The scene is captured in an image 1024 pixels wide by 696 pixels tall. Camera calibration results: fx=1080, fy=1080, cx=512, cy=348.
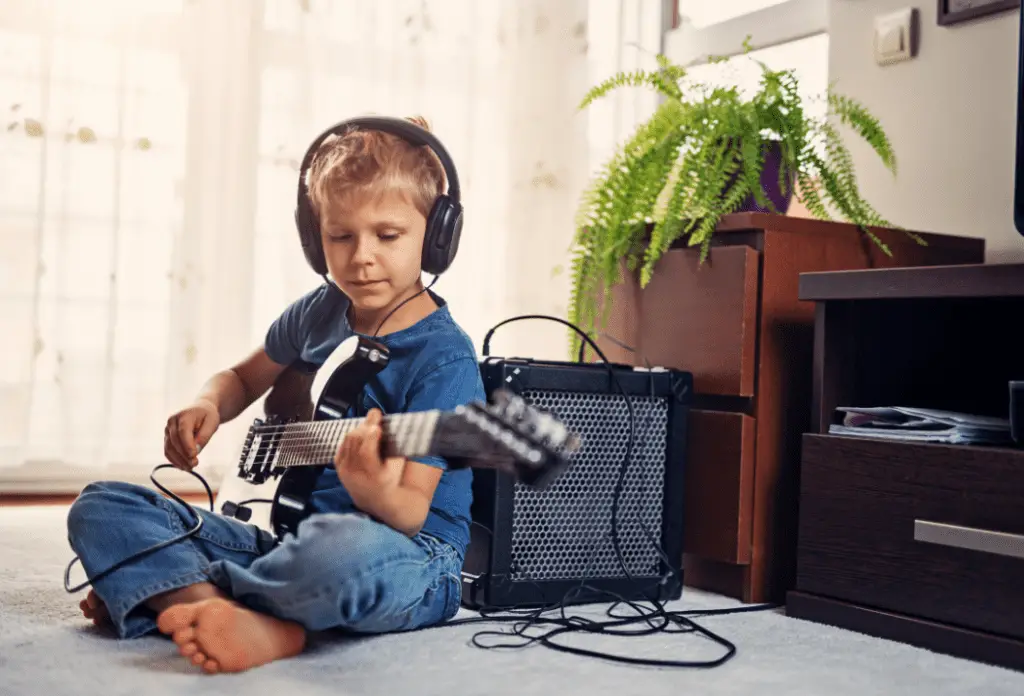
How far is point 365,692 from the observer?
905 millimetres

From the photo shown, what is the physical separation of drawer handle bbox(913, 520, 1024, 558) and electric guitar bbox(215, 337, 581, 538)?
41cm

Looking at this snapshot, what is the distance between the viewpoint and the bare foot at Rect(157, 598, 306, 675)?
3.09ft

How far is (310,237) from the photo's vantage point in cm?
120

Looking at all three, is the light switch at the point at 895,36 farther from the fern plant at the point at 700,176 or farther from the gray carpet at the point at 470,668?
the gray carpet at the point at 470,668

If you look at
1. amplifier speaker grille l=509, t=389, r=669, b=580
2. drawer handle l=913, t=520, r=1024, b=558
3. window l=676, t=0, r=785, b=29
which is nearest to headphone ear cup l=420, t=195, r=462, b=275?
amplifier speaker grille l=509, t=389, r=669, b=580

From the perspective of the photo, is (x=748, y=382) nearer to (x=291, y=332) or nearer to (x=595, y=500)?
(x=595, y=500)

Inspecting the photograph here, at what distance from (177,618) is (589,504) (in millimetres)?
544

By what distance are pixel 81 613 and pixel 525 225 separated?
1560 mm

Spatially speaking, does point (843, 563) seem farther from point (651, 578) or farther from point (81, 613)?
point (81, 613)

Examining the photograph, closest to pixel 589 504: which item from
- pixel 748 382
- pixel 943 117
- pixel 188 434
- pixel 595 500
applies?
pixel 595 500

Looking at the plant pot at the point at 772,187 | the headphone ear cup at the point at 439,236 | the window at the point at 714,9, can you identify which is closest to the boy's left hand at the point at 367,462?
the headphone ear cup at the point at 439,236

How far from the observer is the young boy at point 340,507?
980 mm

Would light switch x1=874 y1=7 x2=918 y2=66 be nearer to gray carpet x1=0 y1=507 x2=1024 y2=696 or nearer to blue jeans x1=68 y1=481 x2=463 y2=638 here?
gray carpet x1=0 y1=507 x2=1024 y2=696

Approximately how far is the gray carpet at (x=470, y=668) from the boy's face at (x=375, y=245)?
0.37m
